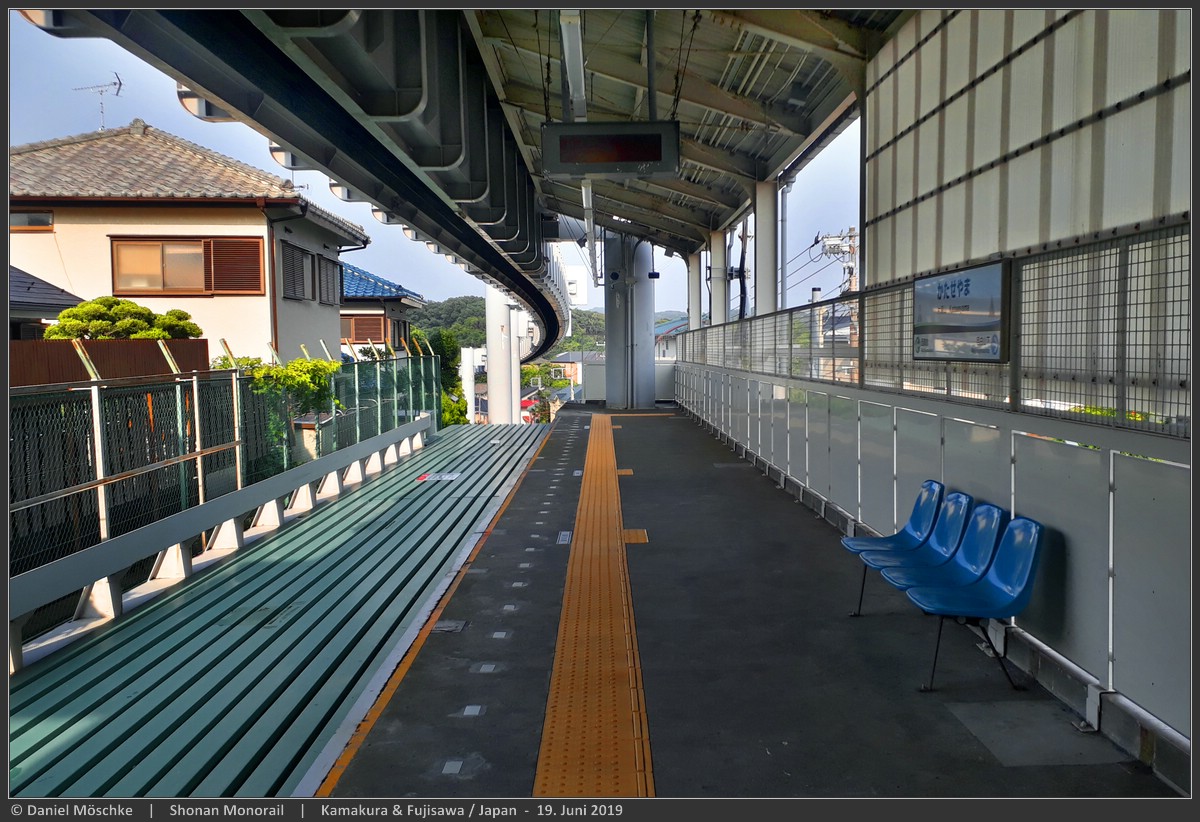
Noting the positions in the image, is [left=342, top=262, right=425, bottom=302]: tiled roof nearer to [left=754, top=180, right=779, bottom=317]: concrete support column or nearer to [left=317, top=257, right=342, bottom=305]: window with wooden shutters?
[left=317, top=257, right=342, bottom=305]: window with wooden shutters

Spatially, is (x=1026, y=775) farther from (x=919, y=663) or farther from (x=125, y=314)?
(x=125, y=314)

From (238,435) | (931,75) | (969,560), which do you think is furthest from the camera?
(238,435)

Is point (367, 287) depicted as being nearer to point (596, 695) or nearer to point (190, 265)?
point (190, 265)

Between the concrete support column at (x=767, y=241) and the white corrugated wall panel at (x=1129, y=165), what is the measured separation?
9.99m

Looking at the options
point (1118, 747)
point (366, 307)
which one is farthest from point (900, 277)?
point (366, 307)

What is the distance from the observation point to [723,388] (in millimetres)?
16938

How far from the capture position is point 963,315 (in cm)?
572

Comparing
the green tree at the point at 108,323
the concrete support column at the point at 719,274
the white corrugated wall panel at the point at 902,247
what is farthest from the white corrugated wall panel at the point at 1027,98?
the concrete support column at the point at 719,274

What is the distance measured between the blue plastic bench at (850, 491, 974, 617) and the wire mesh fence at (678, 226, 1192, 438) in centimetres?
67

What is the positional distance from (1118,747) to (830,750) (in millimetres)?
1269

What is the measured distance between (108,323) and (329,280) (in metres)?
8.97

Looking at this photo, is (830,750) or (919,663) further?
(919,663)

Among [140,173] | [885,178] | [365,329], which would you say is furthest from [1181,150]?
[365,329]

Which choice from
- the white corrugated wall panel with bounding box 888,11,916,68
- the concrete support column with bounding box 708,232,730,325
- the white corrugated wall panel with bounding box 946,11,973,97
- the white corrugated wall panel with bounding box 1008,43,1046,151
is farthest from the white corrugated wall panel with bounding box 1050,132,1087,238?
the concrete support column with bounding box 708,232,730,325
